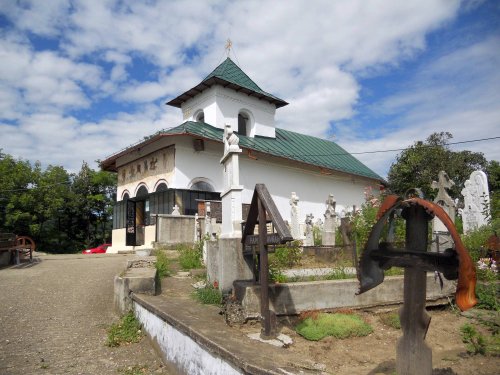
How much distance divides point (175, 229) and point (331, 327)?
11662mm

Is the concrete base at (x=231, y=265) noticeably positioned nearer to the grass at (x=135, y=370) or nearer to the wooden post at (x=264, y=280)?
the wooden post at (x=264, y=280)

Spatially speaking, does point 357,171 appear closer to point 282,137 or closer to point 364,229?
point 282,137

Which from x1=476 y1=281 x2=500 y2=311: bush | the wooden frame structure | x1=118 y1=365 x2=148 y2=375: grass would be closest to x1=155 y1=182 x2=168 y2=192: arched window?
the wooden frame structure

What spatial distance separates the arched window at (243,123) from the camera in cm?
2380

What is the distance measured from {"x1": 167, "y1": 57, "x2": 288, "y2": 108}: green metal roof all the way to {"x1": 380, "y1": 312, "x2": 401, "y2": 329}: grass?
57.6 feet

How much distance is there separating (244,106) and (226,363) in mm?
21119

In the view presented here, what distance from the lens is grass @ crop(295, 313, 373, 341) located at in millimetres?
5242

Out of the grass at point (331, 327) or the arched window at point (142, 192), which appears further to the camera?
the arched window at point (142, 192)

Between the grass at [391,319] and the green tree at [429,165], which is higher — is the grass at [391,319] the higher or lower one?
the lower one

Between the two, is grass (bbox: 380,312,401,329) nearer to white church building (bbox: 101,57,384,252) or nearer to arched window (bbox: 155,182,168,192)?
white church building (bbox: 101,57,384,252)

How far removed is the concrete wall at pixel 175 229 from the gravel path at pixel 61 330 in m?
6.22

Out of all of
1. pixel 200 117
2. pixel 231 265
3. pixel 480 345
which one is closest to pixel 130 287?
pixel 231 265

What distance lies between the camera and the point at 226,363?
335 cm

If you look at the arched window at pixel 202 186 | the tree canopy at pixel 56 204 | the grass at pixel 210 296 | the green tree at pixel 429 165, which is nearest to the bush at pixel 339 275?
the grass at pixel 210 296
